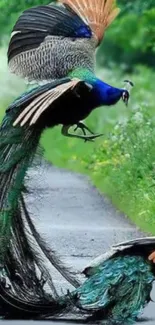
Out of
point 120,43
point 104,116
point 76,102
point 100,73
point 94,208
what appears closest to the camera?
point 76,102

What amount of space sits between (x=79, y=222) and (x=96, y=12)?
6.13 m

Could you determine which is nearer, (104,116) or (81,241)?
(81,241)

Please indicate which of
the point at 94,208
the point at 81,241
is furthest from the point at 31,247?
the point at 94,208

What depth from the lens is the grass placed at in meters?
17.0

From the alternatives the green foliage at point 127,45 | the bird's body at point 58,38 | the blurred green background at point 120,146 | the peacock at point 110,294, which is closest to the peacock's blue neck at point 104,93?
the bird's body at point 58,38

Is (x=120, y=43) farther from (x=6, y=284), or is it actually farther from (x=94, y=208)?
(x=6, y=284)

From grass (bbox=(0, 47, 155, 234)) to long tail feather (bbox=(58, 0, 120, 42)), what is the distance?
374cm

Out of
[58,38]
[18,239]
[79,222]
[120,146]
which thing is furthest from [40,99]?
[120,146]

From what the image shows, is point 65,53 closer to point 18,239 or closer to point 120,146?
point 18,239

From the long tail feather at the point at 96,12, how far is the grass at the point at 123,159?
3.74 meters

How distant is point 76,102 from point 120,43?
2382cm

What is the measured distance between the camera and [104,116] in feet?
82.8

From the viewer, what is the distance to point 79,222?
1702cm

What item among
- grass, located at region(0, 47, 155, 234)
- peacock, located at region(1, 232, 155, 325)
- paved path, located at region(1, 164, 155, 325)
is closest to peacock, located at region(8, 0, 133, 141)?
peacock, located at region(1, 232, 155, 325)
